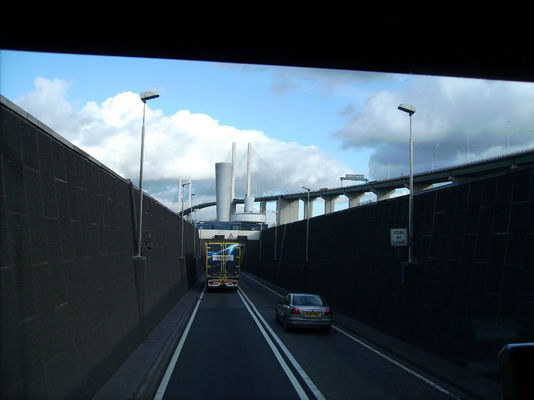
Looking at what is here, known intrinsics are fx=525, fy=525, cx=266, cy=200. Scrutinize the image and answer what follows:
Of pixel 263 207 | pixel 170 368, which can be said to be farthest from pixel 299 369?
pixel 263 207

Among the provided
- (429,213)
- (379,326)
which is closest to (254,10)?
(429,213)

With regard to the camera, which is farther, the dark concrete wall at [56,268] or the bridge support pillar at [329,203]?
the bridge support pillar at [329,203]

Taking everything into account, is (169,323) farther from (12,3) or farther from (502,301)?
(12,3)

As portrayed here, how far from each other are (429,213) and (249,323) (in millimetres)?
9712

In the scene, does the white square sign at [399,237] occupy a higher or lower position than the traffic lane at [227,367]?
higher

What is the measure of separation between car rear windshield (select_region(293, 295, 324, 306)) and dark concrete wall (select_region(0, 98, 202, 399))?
792 centimetres

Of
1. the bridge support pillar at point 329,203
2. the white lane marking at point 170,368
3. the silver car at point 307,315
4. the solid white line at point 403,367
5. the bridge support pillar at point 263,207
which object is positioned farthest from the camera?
the bridge support pillar at point 263,207

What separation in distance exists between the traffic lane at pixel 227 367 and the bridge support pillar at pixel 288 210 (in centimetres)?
8655

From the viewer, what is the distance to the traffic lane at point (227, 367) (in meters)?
10.3

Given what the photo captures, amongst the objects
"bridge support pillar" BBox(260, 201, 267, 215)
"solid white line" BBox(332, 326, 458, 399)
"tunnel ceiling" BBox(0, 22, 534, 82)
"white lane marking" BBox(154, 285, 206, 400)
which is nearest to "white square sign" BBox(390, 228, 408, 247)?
"solid white line" BBox(332, 326, 458, 399)

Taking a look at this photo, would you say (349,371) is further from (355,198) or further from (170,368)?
(355,198)

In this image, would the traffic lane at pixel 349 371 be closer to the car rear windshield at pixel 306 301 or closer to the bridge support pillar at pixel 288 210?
the car rear windshield at pixel 306 301

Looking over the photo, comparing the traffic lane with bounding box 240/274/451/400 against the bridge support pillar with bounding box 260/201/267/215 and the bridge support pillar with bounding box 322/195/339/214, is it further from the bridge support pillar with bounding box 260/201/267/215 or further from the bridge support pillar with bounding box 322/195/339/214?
the bridge support pillar with bounding box 260/201/267/215

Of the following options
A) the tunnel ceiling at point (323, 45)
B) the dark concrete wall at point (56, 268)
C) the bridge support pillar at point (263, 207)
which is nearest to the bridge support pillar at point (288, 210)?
the bridge support pillar at point (263, 207)
